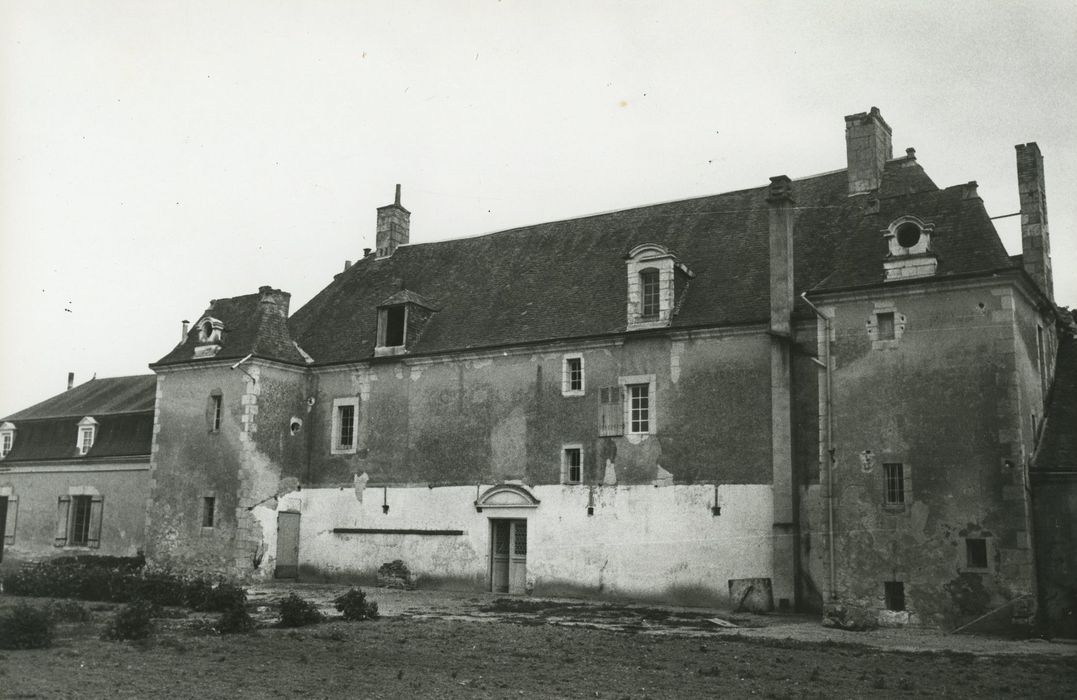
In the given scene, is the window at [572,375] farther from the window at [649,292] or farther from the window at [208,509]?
the window at [208,509]

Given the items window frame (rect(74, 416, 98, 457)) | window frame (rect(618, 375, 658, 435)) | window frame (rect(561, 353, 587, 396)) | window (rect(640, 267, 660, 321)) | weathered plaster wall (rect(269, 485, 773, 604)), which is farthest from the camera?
window frame (rect(74, 416, 98, 457))

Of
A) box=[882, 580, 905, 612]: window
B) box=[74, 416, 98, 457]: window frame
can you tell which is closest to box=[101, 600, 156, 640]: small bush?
box=[882, 580, 905, 612]: window

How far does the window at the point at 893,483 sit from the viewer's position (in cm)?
1825

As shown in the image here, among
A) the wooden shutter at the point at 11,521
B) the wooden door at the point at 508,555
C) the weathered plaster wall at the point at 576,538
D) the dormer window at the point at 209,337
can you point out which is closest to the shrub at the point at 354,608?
the weathered plaster wall at the point at 576,538

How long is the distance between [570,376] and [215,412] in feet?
34.6

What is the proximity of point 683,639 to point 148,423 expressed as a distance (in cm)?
2310

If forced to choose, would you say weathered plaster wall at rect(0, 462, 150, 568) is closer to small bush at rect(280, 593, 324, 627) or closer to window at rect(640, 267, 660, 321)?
small bush at rect(280, 593, 324, 627)

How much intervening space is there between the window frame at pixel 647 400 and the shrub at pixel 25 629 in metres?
13.3

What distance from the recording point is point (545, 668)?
38.8 feet

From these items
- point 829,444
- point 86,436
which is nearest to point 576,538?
point 829,444

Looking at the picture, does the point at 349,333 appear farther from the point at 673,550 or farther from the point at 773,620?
the point at 773,620

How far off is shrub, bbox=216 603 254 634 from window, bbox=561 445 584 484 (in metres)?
9.98

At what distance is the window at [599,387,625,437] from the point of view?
22688 millimetres

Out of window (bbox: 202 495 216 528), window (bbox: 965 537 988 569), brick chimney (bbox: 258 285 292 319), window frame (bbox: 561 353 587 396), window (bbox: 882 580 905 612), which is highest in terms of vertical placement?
brick chimney (bbox: 258 285 292 319)
